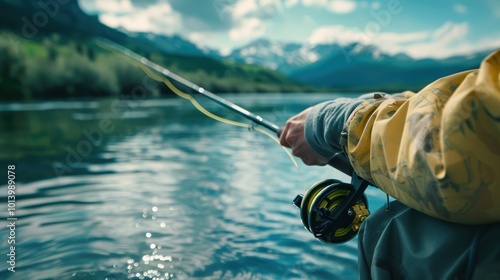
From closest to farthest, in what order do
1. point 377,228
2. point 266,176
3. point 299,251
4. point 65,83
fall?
point 377,228, point 299,251, point 266,176, point 65,83

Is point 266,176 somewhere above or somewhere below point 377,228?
below

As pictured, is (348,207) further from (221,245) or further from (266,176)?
(266,176)

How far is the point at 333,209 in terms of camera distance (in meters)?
2.35

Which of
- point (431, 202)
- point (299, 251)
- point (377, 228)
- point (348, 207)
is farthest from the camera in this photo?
point (299, 251)

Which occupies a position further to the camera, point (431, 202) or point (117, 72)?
point (117, 72)

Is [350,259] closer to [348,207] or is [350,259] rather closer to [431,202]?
[348,207]

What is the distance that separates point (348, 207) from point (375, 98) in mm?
656

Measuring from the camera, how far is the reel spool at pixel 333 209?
2322 mm

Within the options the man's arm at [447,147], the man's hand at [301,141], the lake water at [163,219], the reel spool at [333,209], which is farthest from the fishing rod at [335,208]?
the lake water at [163,219]

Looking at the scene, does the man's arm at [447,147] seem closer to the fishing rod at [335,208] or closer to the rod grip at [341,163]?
the fishing rod at [335,208]

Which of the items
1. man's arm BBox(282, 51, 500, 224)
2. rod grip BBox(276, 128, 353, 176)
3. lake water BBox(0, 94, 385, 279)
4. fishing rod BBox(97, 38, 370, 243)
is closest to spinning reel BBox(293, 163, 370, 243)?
fishing rod BBox(97, 38, 370, 243)

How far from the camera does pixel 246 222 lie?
5.27 m

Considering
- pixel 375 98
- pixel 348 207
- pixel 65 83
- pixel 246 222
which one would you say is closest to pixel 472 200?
pixel 375 98

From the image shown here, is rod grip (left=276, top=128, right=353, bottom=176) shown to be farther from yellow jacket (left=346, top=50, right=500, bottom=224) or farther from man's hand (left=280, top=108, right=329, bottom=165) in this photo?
yellow jacket (left=346, top=50, right=500, bottom=224)
